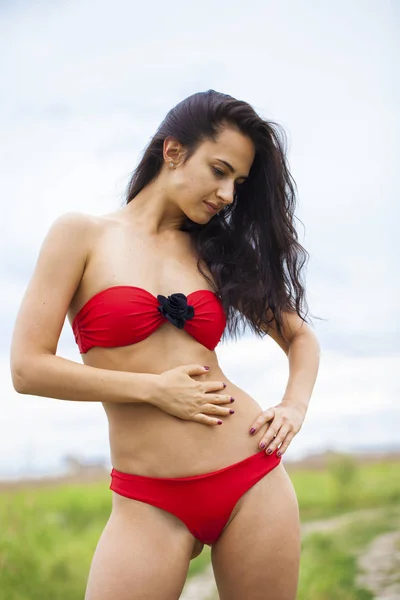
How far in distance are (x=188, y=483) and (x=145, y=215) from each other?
0.70 meters

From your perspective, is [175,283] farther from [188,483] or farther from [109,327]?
[188,483]

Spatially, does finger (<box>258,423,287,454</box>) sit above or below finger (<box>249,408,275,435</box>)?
below

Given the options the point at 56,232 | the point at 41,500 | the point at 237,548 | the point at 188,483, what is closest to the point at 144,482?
the point at 188,483

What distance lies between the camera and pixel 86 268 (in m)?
1.77

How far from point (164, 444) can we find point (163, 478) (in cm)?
8

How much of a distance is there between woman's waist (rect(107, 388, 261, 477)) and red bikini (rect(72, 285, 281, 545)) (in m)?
0.02

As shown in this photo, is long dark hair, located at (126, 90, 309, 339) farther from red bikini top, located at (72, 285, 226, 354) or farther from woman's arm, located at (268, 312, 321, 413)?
Answer: red bikini top, located at (72, 285, 226, 354)

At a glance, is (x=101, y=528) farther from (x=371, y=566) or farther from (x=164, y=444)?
(x=164, y=444)

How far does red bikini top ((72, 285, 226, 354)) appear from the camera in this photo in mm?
1721

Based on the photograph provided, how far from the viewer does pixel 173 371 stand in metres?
1.72

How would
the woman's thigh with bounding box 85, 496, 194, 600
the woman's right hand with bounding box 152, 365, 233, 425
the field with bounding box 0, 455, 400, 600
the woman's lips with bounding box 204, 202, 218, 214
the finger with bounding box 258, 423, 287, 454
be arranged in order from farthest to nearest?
the field with bounding box 0, 455, 400, 600 → the woman's lips with bounding box 204, 202, 218, 214 → the finger with bounding box 258, 423, 287, 454 → the woman's right hand with bounding box 152, 365, 233, 425 → the woman's thigh with bounding box 85, 496, 194, 600

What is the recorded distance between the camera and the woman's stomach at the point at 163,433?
5.62ft

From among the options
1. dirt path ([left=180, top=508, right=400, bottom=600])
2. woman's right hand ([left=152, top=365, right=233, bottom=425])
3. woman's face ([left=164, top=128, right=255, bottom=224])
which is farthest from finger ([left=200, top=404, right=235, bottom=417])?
dirt path ([left=180, top=508, right=400, bottom=600])

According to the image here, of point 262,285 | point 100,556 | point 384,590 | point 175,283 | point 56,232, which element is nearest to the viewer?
point 100,556
